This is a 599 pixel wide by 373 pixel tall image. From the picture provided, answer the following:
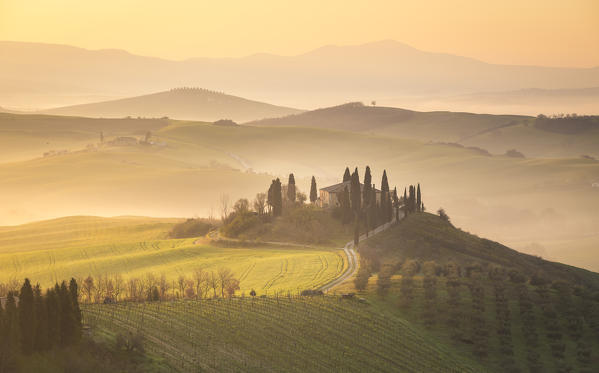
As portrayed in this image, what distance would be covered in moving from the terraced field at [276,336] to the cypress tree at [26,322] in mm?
7497

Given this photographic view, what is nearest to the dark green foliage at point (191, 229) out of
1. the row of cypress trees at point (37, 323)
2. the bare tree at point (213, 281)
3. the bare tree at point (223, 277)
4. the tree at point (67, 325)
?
the bare tree at point (223, 277)

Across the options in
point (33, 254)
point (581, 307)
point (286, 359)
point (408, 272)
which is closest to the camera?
point (286, 359)

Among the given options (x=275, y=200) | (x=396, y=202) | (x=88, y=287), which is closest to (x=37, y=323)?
(x=88, y=287)

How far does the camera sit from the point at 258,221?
341ft

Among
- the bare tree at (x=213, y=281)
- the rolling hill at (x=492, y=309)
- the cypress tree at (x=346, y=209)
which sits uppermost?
the cypress tree at (x=346, y=209)

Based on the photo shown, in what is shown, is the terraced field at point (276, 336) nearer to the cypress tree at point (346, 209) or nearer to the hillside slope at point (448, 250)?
the hillside slope at point (448, 250)

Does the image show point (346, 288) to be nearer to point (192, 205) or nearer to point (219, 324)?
point (219, 324)

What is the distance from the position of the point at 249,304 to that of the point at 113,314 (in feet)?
41.9

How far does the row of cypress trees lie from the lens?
110 ft

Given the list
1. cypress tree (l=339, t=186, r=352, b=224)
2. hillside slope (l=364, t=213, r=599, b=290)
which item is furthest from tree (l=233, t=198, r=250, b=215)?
hillside slope (l=364, t=213, r=599, b=290)

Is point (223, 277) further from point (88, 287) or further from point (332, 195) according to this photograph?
point (332, 195)

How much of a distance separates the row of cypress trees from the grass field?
106 ft

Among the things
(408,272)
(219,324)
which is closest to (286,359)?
(219,324)

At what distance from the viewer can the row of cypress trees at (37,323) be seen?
110 feet
